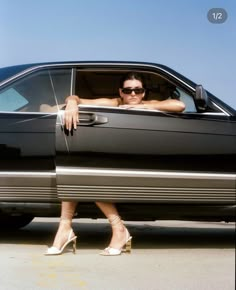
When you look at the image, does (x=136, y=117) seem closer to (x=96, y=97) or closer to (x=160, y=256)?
(x=96, y=97)

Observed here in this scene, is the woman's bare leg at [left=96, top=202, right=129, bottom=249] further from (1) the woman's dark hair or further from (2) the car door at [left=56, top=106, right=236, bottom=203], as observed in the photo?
(1) the woman's dark hair

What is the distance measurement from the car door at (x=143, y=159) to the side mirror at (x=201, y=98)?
12 cm

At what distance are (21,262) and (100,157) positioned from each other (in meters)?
0.87

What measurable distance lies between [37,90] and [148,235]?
1.83m

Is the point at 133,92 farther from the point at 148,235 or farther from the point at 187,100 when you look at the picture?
the point at 148,235

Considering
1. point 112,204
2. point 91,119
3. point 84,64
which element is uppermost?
point 84,64

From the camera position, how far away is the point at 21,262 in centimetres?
376

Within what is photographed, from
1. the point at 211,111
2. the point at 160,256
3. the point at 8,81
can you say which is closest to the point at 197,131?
the point at 211,111

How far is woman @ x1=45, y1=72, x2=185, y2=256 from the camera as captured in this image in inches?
157

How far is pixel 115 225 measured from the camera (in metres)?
4.11

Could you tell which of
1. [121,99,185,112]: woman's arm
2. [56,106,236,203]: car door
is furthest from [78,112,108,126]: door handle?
[121,99,185,112]: woman's arm

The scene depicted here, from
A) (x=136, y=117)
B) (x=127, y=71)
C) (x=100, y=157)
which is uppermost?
(x=127, y=71)

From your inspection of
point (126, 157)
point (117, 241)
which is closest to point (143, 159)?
point (126, 157)

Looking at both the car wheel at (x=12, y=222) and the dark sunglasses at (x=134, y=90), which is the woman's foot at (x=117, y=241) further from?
the car wheel at (x=12, y=222)
